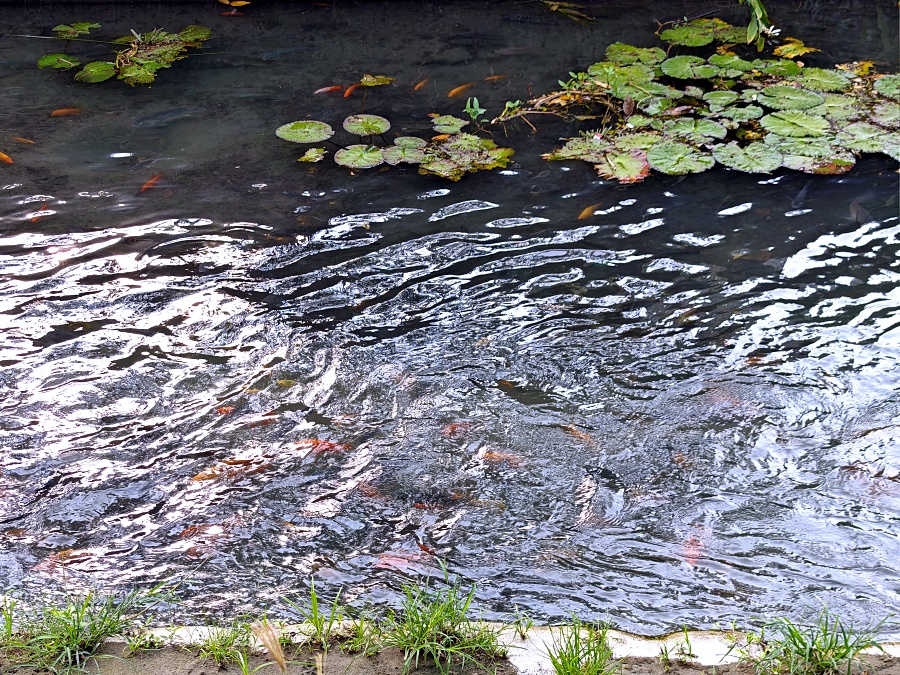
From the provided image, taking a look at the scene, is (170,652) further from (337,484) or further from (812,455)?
(812,455)

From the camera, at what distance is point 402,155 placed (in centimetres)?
516

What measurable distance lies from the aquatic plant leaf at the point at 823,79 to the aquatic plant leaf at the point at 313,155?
3664 millimetres

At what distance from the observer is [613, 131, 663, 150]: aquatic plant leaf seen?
521 cm

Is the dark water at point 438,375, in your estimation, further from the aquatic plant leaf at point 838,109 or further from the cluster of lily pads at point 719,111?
the aquatic plant leaf at point 838,109

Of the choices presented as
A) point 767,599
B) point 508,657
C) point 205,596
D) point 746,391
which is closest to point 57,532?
point 205,596

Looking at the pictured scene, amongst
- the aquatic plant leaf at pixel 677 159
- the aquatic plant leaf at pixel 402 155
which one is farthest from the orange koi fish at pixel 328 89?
the aquatic plant leaf at pixel 677 159

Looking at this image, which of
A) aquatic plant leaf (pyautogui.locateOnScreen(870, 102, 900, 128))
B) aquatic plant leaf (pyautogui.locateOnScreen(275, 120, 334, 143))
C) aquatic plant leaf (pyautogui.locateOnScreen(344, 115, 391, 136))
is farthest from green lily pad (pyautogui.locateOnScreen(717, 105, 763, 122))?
aquatic plant leaf (pyautogui.locateOnScreen(275, 120, 334, 143))

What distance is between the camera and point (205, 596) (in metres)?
2.56

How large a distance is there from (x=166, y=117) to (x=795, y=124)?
4.51m

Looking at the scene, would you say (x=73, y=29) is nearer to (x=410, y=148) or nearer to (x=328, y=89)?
(x=328, y=89)

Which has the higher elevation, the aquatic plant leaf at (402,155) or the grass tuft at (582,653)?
the aquatic plant leaf at (402,155)

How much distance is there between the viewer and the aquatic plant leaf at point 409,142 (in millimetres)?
5277

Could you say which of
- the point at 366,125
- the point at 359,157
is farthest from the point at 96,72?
the point at 359,157

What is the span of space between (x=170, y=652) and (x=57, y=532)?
2.97ft
